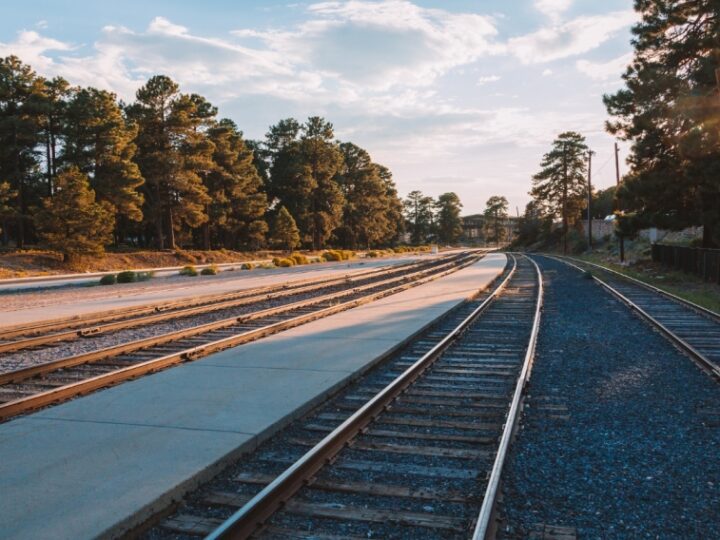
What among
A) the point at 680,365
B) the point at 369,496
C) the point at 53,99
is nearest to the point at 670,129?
the point at 680,365

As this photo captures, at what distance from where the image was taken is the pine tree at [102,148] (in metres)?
45.0

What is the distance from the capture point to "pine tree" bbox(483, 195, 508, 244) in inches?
6166

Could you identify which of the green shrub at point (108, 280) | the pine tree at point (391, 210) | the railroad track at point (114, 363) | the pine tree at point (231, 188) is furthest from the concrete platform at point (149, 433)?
the pine tree at point (391, 210)

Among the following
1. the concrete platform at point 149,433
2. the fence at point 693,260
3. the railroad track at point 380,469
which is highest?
the fence at point 693,260

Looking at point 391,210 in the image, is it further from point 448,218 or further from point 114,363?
point 114,363

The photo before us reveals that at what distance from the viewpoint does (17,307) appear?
57.0ft

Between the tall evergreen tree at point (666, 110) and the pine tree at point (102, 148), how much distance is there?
Result: 34.2 m

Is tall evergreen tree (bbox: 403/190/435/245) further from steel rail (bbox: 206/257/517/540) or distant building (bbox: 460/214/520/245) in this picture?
steel rail (bbox: 206/257/517/540)

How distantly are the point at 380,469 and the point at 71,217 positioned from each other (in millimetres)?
37236

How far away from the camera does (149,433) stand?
564cm

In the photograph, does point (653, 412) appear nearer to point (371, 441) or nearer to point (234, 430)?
point (371, 441)

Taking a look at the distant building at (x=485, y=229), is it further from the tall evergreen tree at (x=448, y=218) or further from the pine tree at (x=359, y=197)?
the pine tree at (x=359, y=197)

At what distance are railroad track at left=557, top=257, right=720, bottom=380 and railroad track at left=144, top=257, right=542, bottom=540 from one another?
3353 millimetres

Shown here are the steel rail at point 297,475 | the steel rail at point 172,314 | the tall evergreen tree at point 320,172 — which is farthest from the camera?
the tall evergreen tree at point 320,172
